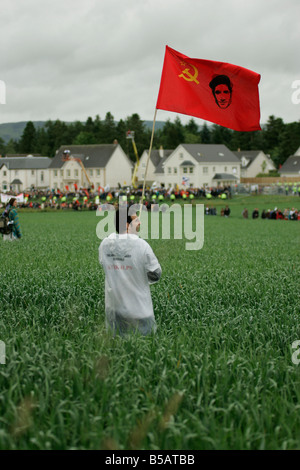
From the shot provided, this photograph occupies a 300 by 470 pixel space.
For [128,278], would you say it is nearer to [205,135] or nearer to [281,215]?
[281,215]

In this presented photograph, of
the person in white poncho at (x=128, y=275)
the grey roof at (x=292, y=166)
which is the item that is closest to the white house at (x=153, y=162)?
the grey roof at (x=292, y=166)

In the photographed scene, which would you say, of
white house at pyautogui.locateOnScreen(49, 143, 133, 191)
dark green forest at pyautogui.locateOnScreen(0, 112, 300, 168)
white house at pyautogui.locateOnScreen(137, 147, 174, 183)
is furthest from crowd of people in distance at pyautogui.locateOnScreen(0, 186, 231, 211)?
dark green forest at pyautogui.locateOnScreen(0, 112, 300, 168)

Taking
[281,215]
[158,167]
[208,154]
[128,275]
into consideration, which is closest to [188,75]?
[128,275]

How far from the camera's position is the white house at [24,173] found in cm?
12419

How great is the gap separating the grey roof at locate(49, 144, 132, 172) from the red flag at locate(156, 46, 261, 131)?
321 feet

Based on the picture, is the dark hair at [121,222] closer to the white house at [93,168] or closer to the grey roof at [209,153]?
the grey roof at [209,153]

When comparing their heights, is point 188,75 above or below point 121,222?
above

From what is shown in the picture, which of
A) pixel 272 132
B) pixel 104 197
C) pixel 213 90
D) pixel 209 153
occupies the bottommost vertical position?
pixel 104 197

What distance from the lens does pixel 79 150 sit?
11256 centimetres

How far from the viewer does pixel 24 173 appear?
406ft

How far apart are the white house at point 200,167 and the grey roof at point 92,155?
37.8 feet

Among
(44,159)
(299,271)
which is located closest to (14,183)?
(44,159)

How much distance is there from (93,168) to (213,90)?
326 feet

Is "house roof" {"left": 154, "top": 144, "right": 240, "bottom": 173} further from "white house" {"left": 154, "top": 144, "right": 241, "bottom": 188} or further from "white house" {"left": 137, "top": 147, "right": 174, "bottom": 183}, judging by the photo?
"white house" {"left": 137, "top": 147, "right": 174, "bottom": 183}
